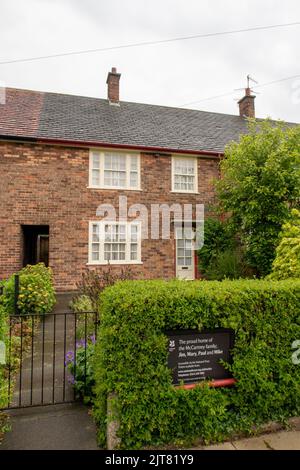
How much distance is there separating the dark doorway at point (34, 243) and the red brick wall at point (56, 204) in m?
0.73

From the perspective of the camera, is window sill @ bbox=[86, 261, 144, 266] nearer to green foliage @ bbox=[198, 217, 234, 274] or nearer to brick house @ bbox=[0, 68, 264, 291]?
brick house @ bbox=[0, 68, 264, 291]

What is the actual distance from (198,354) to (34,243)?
1251 centimetres

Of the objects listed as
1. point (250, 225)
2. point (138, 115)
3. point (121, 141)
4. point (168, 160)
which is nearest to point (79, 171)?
point (121, 141)

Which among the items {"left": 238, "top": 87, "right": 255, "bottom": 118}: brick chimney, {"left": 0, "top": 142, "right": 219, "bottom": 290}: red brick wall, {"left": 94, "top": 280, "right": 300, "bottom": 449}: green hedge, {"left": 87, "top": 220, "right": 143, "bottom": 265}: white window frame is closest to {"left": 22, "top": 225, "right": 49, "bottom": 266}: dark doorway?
{"left": 0, "top": 142, "right": 219, "bottom": 290}: red brick wall

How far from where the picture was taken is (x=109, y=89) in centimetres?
1509

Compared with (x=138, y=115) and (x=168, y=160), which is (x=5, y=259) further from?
(x=138, y=115)

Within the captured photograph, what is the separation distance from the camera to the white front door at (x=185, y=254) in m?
11.7

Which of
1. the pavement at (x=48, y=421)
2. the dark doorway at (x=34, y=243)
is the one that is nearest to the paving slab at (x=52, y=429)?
the pavement at (x=48, y=421)

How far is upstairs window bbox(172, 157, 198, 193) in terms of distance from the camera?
11.9 meters

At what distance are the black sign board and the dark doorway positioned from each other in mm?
9212

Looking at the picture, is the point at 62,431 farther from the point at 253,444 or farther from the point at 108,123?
the point at 108,123

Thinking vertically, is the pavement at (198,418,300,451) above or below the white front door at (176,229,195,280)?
below

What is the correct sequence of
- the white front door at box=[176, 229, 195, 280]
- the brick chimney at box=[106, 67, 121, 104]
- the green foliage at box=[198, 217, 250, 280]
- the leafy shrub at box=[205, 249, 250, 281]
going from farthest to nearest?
the brick chimney at box=[106, 67, 121, 104], the white front door at box=[176, 229, 195, 280], the green foliage at box=[198, 217, 250, 280], the leafy shrub at box=[205, 249, 250, 281]

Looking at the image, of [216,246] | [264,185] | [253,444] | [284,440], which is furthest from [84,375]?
[216,246]
